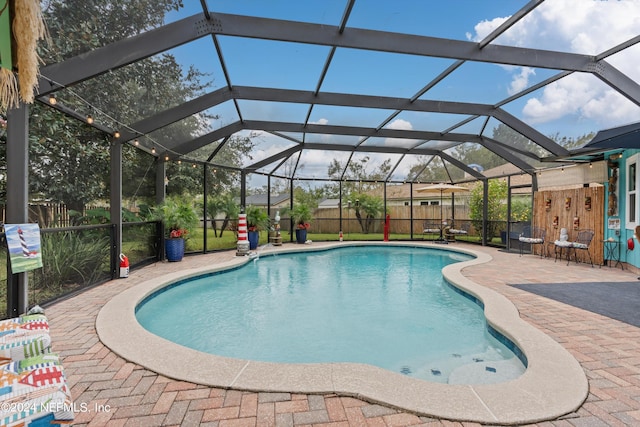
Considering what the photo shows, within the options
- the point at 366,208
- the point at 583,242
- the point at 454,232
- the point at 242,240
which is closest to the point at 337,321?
the point at 242,240

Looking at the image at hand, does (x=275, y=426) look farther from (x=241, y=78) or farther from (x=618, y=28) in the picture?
(x=618, y=28)

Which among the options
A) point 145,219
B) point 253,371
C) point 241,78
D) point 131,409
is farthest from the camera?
point 145,219

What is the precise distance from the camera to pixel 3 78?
2008mm

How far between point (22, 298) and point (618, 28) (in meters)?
8.33

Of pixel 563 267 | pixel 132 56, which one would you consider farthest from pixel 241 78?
pixel 563 267

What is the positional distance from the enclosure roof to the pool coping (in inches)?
134

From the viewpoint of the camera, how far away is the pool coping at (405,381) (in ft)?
6.37

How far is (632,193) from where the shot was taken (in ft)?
21.4

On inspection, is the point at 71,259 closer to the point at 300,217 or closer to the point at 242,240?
the point at 242,240

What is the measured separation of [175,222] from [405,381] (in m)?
6.93

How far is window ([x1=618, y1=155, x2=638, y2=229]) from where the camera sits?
6356 mm

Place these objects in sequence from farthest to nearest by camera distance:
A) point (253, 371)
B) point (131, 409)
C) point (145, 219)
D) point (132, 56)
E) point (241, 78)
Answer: point (145, 219)
point (241, 78)
point (132, 56)
point (253, 371)
point (131, 409)

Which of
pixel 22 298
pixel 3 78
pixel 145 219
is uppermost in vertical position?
pixel 3 78

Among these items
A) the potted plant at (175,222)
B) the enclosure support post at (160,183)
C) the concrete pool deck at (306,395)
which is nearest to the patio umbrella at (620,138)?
the concrete pool deck at (306,395)
